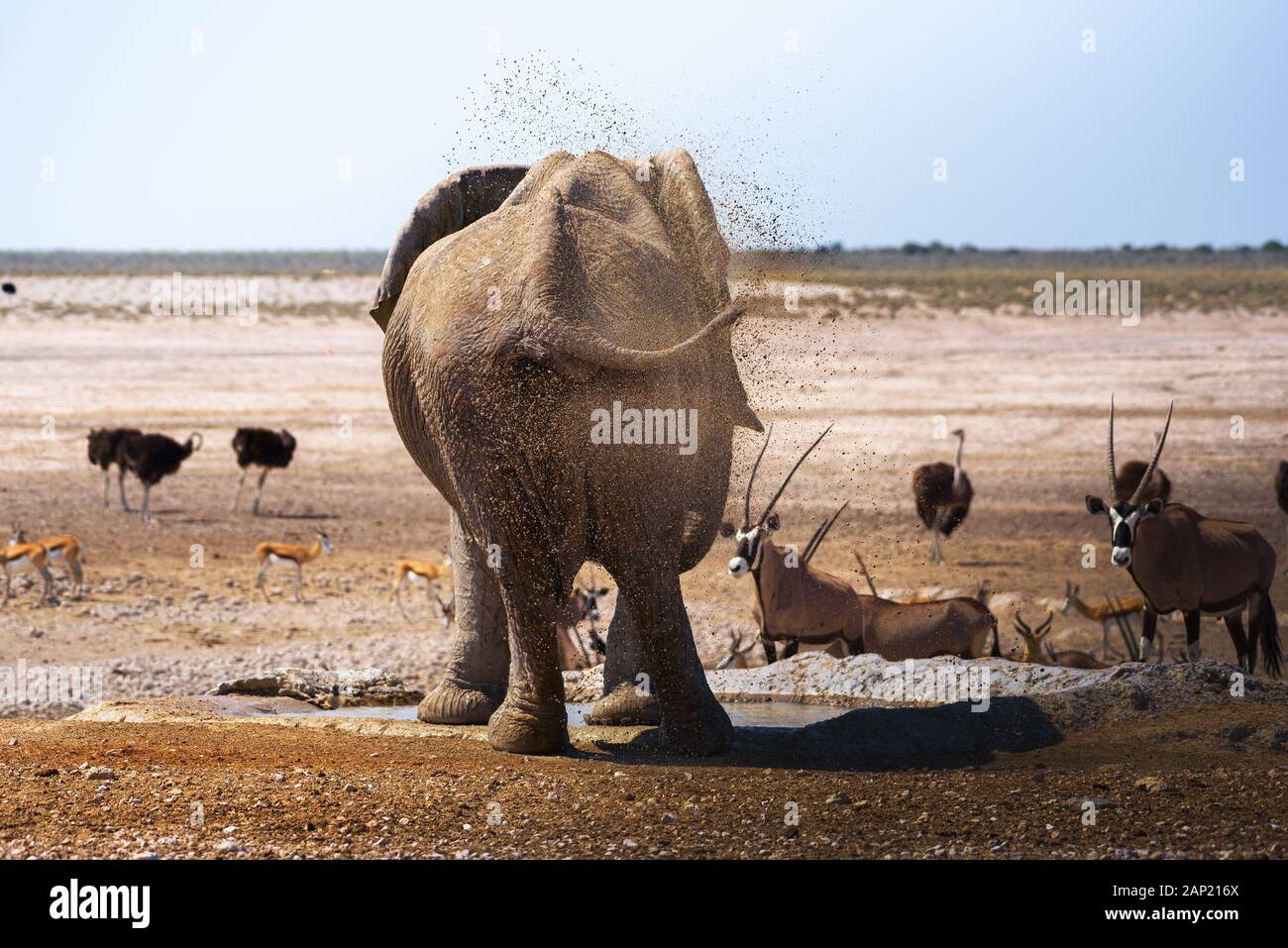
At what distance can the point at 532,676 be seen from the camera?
769 centimetres

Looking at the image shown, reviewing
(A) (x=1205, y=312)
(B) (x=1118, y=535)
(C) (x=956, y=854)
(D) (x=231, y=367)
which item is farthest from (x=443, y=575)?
(A) (x=1205, y=312)

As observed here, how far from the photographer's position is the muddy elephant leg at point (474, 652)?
29.3 feet

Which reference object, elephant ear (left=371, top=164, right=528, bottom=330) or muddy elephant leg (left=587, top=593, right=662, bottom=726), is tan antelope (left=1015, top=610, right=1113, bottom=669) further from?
elephant ear (left=371, top=164, right=528, bottom=330)

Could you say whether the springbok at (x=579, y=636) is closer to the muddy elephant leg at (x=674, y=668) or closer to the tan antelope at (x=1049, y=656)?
the tan antelope at (x=1049, y=656)

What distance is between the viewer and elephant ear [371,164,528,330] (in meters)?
8.65

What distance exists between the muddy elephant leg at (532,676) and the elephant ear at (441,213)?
1.92 metres

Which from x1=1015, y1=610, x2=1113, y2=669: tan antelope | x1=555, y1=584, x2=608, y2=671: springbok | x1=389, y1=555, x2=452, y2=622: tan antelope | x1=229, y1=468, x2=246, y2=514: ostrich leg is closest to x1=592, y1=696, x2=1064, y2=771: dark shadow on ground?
x1=1015, y1=610, x2=1113, y2=669: tan antelope

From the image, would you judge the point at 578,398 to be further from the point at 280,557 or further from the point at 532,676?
the point at 280,557

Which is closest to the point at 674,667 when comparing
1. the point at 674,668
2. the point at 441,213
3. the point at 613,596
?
the point at 674,668

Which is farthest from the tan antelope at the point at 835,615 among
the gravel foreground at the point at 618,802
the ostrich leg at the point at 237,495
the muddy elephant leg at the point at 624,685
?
the ostrich leg at the point at 237,495

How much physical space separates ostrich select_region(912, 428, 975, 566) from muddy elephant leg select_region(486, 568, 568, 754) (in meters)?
12.5

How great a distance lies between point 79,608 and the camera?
51.6 ft

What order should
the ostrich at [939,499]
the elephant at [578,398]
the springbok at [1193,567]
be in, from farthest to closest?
the ostrich at [939,499]
the springbok at [1193,567]
the elephant at [578,398]
